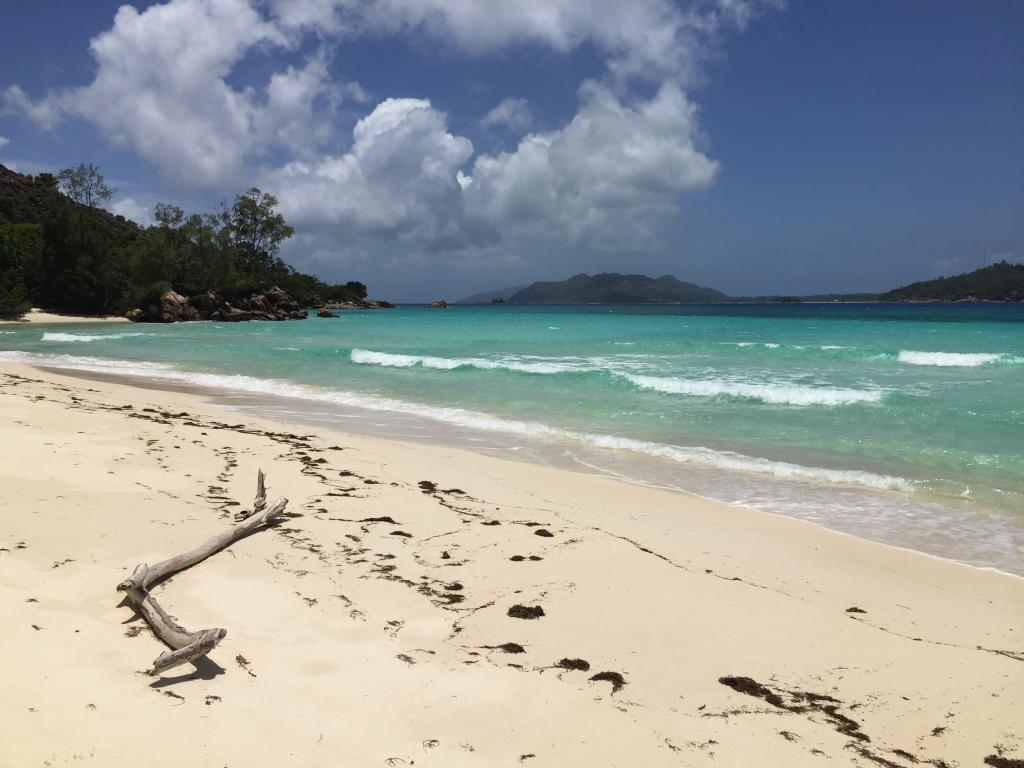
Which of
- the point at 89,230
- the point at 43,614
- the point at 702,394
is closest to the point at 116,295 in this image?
the point at 89,230

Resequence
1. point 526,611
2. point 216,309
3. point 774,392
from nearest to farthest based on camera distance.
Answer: point 526,611 → point 774,392 → point 216,309

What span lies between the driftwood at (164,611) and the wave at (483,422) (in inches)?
256

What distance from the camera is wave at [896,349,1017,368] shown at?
2289 cm

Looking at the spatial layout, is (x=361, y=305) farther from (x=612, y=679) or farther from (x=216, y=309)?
(x=612, y=679)

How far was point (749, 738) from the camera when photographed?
2900 millimetres

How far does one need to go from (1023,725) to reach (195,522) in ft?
19.6

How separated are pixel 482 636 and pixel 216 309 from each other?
63.9m

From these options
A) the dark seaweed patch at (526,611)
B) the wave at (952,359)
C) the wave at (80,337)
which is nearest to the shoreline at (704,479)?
the dark seaweed patch at (526,611)

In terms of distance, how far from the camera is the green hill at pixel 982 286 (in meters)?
123

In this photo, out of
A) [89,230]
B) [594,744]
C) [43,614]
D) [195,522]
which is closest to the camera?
[594,744]

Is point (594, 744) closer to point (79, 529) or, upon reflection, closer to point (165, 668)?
point (165, 668)

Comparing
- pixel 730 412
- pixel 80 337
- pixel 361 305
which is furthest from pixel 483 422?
pixel 361 305

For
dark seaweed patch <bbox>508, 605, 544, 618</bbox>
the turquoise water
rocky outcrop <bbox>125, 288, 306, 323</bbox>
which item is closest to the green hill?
the turquoise water

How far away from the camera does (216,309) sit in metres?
59.7
